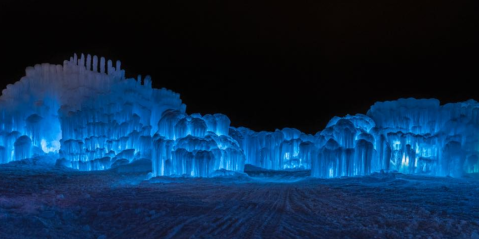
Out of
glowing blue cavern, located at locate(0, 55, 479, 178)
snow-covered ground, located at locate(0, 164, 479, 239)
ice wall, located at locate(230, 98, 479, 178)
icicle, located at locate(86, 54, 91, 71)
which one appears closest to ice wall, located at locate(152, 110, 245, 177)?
glowing blue cavern, located at locate(0, 55, 479, 178)

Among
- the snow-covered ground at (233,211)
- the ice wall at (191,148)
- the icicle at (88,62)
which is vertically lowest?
the snow-covered ground at (233,211)

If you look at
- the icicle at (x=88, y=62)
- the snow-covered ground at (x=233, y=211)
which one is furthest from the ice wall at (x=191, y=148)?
the icicle at (x=88, y=62)

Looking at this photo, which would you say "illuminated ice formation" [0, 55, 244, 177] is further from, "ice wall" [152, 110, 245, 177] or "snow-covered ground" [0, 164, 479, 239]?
"snow-covered ground" [0, 164, 479, 239]

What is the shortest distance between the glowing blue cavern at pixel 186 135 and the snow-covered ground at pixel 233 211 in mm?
5259

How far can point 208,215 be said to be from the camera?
37.2 ft

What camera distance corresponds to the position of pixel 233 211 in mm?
12047

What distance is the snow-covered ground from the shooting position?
358 inches

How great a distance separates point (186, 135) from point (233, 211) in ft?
44.9

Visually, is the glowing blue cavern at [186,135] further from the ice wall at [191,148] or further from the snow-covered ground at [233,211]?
the snow-covered ground at [233,211]

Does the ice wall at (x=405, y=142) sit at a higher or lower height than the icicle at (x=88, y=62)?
lower

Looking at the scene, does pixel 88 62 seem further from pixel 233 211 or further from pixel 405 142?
pixel 405 142

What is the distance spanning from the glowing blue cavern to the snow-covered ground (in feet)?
17.3

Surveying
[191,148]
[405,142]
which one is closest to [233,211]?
[191,148]

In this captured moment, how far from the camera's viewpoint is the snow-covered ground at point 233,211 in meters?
9.10
